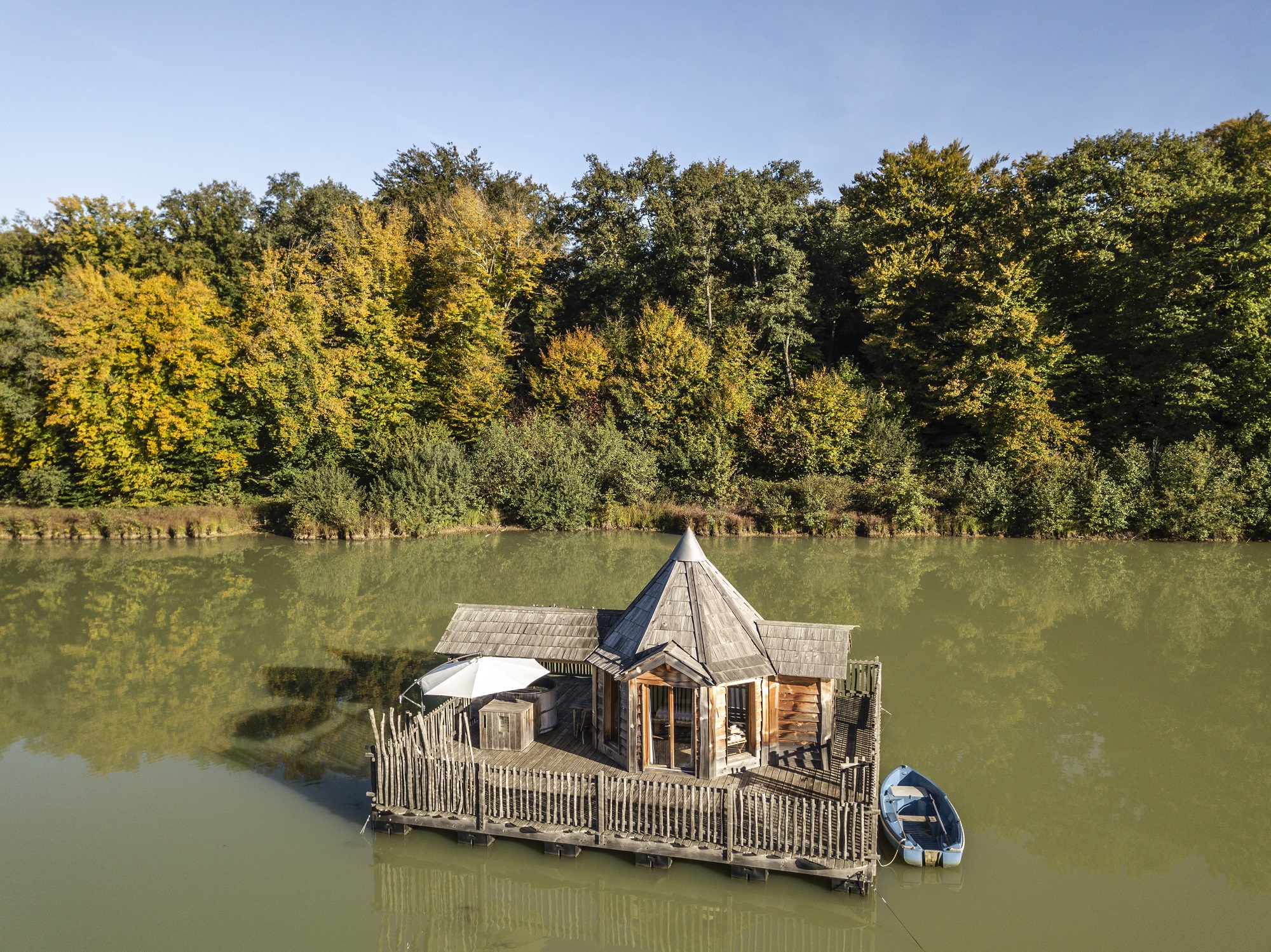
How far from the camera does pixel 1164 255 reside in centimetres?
3431

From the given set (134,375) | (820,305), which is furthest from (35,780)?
(820,305)

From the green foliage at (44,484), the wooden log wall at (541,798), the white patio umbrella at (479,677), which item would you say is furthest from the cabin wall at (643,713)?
the green foliage at (44,484)

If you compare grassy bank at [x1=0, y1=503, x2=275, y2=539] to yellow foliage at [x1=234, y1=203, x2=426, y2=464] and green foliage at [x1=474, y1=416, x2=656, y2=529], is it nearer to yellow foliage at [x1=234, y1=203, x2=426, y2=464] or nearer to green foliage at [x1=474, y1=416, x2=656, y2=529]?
yellow foliage at [x1=234, y1=203, x2=426, y2=464]

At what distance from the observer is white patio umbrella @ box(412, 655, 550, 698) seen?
11984mm

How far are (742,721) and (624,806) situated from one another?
8.89 ft

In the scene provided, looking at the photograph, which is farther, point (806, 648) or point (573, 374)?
point (573, 374)

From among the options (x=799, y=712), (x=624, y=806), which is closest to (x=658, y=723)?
(x=624, y=806)

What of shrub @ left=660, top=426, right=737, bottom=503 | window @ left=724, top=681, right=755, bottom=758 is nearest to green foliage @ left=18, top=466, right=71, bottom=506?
shrub @ left=660, top=426, right=737, bottom=503

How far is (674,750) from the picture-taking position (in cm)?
1154

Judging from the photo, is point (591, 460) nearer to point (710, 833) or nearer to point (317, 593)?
point (317, 593)

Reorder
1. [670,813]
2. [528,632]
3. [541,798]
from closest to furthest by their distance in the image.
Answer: [670,813], [541,798], [528,632]

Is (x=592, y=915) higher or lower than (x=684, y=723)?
lower

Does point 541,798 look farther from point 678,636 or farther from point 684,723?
point 678,636

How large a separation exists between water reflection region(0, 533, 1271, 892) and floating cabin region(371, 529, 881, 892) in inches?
97.6
